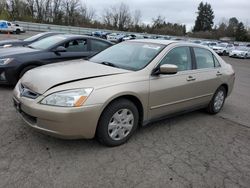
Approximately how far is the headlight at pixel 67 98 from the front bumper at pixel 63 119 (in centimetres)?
6

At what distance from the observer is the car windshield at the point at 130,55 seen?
4129 millimetres

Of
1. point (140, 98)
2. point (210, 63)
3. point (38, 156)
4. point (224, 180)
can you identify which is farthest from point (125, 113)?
point (210, 63)

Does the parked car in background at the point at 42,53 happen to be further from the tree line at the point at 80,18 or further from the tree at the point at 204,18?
the tree at the point at 204,18

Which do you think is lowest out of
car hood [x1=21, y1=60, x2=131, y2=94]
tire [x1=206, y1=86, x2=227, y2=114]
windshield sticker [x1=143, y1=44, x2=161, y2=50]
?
tire [x1=206, y1=86, x2=227, y2=114]

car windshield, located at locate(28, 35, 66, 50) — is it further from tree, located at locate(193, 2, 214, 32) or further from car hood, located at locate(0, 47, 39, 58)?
tree, located at locate(193, 2, 214, 32)

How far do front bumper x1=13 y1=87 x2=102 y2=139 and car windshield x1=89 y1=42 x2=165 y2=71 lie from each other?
1.14 metres

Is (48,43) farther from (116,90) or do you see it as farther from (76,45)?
(116,90)

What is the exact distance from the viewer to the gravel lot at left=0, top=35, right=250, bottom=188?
2904mm

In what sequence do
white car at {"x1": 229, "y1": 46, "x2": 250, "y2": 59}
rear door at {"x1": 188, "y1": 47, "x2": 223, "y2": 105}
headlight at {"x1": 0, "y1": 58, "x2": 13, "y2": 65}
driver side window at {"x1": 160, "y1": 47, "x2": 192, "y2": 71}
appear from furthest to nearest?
white car at {"x1": 229, "y1": 46, "x2": 250, "y2": 59} < headlight at {"x1": 0, "y1": 58, "x2": 13, "y2": 65} < rear door at {"x1": 188, "y1": 47, "x2": 223, "y2": 105} < driver side window at {"x1": 160, "y1": 47, "x2": 192, "y2": 71}

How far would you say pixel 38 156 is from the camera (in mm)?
3264

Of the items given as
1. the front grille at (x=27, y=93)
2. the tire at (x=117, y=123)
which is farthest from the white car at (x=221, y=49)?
the front grille at (x=27, y=93)

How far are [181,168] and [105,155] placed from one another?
1.01m

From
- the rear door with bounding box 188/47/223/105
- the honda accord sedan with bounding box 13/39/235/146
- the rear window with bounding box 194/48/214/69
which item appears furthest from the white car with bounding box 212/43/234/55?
the honda accord sedan with bounding box 13/39/235/146

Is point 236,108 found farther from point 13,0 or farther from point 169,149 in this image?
point 13,0
